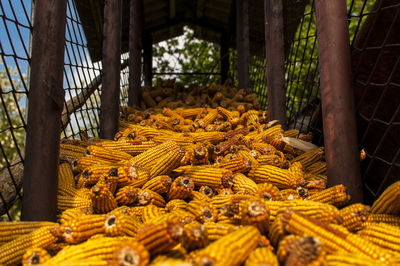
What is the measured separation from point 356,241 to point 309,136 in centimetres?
250

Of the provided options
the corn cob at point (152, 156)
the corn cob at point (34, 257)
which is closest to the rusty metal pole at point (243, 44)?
the corn cob at point (152, 156)

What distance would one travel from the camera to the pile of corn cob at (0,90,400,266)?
1594 millimetres

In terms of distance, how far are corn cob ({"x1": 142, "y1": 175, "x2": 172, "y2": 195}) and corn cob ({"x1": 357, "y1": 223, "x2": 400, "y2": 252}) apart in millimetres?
1395

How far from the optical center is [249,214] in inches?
72.6

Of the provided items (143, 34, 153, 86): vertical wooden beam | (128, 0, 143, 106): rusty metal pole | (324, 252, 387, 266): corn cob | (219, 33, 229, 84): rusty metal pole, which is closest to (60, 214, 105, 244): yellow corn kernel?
(324, 252, 387, 266): corn cob

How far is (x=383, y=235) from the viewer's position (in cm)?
187

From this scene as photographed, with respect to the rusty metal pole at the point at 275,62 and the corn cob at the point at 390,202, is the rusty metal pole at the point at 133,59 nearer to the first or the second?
the rusty metal pole at the point at 275,62

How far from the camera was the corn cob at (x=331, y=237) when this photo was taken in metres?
1.61

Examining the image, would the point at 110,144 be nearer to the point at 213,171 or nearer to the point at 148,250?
the point at 213,171

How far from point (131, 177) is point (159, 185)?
0.82ft

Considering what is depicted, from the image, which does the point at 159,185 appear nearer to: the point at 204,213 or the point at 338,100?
the point at 204,213

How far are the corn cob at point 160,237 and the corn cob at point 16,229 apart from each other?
0.84m

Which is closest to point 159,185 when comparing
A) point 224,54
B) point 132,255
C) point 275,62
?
point 132,255

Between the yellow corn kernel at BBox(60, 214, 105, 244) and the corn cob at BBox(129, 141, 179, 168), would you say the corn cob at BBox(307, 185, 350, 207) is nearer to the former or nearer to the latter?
the corn cob at BBox(129, 141, 179, 168)
